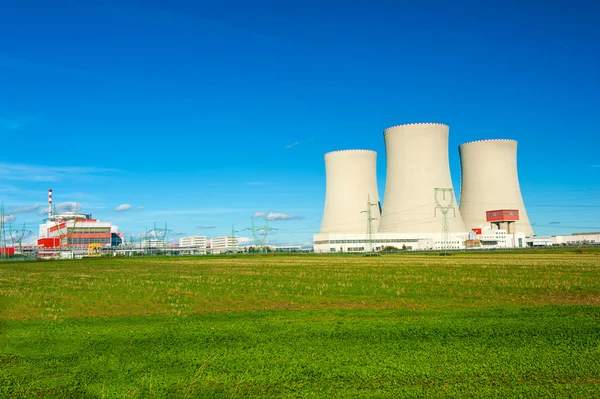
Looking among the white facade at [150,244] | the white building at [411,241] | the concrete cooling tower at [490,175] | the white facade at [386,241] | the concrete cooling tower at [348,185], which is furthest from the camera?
the white facade at [150,244]

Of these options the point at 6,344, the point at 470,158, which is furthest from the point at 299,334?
the point at 470,158

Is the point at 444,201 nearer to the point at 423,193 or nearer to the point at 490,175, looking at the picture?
the point at 423,193

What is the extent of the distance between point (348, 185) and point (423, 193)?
7937 millimetres

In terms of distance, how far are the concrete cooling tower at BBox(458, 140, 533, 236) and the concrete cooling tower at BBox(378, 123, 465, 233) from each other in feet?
17.8

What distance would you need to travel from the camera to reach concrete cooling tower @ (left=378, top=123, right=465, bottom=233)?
43312 millimetres

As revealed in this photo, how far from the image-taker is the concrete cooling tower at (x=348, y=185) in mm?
49062

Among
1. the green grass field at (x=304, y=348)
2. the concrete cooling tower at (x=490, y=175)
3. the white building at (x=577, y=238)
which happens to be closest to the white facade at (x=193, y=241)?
the white building at (x=577, y=238)

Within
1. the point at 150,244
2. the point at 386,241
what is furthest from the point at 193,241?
the point at 386,241

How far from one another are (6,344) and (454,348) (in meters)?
5.31

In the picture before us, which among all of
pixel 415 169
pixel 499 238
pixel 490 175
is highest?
pixel 415 169

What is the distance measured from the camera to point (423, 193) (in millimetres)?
44531

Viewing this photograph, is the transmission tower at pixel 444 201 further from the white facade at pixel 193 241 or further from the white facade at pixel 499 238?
the white facade at pixel 193 241

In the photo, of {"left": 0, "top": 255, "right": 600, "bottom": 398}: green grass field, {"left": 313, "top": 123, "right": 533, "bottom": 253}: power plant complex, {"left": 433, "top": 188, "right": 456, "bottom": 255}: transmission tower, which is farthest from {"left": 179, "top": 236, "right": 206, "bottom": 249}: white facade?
{"left": 0, "top": 255, "right": 600, "bottom": 398}: green grass field

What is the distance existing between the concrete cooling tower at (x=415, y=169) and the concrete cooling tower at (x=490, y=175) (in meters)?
5.43
